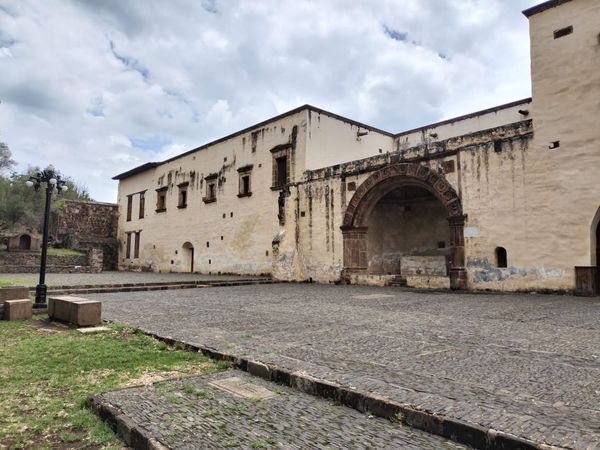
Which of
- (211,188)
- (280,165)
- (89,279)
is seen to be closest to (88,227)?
(211,188)

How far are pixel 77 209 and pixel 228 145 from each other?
616 inches

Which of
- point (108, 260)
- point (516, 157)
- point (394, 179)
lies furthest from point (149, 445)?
point (108, 260)

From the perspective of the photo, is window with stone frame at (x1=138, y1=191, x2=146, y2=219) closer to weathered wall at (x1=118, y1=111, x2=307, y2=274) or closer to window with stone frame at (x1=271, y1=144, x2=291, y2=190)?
weathered wall at (x1=118, y1=111, x2=307, y2=274)

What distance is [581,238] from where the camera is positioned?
9.59 m

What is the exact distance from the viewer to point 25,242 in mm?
28828

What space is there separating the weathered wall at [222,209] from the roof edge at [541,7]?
8.47 meters

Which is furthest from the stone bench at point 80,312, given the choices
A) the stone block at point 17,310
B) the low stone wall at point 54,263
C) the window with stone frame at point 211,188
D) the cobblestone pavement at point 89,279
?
the low stone wall at point 54,263

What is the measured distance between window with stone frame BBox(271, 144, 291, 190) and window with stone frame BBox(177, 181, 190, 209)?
7909 millimetres

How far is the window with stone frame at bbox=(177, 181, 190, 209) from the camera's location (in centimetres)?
2426

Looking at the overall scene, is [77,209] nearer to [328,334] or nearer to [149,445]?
[328,334]

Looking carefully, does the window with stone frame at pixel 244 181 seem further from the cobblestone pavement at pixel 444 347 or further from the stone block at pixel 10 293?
the stone block at pixel 10 293

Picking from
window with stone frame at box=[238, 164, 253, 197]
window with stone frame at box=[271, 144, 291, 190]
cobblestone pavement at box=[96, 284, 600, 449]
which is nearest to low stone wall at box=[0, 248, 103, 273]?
window with stone frame at box=[238, 164, 253, 197]

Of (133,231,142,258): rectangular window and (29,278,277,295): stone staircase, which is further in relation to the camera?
(133,231,142,258): rectangular window

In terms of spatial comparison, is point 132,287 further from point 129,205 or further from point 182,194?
point 129,205
